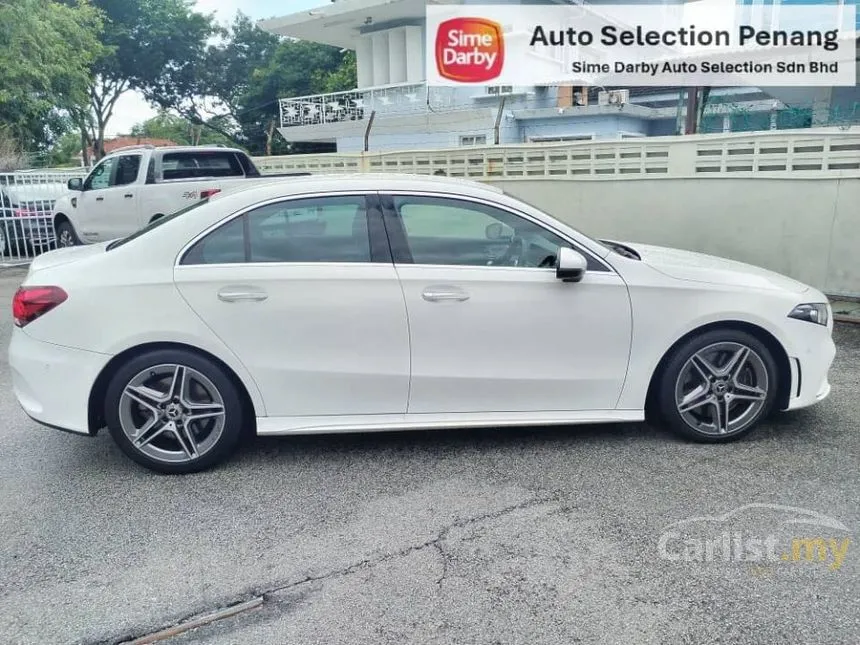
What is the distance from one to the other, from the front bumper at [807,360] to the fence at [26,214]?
41.4 ft

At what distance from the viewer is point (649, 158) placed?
29.5ft

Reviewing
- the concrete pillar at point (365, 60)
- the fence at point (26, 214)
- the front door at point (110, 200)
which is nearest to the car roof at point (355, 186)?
the front door at point (110, 200)

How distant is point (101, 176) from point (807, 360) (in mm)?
10722

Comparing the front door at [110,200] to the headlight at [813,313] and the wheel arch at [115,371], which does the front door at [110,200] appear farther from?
the headlight at [813,313]

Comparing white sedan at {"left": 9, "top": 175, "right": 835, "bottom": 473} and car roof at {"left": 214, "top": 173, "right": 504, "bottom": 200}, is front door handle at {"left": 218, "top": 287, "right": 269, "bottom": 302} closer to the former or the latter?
white sedan at {"left": 9, "top": 175, "right": 835, "bottom": 473}

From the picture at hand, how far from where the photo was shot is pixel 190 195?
10.5 m

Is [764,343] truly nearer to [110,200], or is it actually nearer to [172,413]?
[172,413]

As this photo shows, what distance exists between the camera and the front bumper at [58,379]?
3.72 meters

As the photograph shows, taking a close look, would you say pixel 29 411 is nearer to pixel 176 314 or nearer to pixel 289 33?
pixel 176 314

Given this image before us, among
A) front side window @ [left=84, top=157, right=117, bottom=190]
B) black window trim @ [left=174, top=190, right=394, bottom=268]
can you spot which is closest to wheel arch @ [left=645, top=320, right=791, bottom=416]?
black window trim @ [left=174, top=190, right=394, bottom=268]

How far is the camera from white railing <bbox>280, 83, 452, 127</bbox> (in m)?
20.8

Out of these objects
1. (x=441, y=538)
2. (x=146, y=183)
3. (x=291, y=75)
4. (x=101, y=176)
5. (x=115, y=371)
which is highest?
(x=291, y=75)

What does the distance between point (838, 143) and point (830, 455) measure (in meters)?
4.90

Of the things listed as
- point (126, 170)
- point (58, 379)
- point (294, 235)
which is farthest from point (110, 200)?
point (294, 235)
